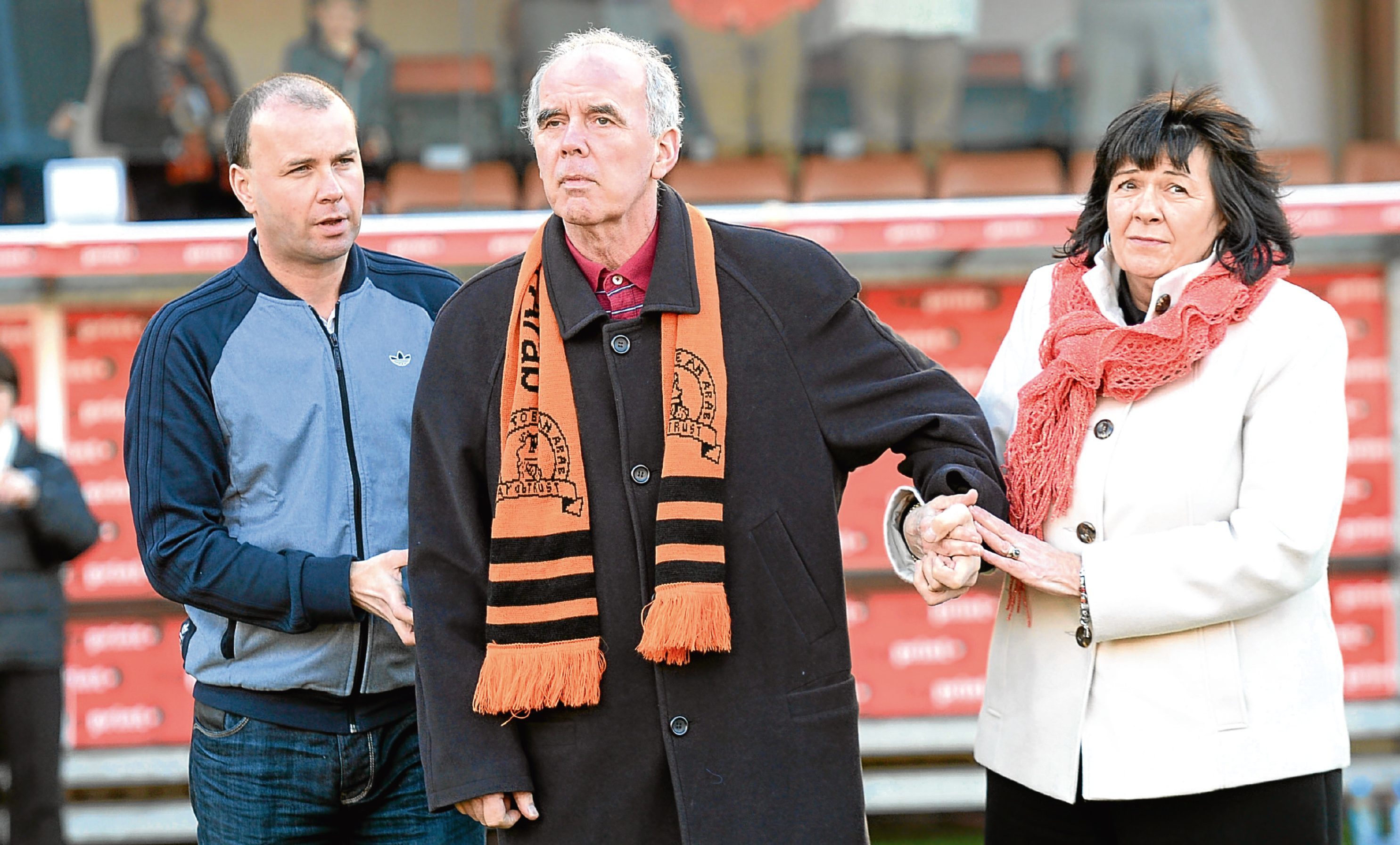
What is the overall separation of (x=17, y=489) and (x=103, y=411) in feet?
4.51

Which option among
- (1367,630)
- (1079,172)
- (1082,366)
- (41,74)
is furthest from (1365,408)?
(41,74)

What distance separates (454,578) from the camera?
2105 mm

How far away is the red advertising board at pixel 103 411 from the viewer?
5.75 meters

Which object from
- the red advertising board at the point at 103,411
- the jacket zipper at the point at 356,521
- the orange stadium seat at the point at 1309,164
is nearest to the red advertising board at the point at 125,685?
the red advertising board at the point at 103,411

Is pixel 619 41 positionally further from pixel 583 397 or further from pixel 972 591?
pixel 972 591

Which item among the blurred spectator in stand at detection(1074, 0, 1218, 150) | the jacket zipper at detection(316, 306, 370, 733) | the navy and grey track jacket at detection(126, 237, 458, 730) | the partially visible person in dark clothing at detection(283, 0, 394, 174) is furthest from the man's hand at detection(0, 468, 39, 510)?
the blurred spectator in stand at detection(1074, 0, 1218, 150)

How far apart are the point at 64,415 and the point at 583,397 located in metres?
4.47

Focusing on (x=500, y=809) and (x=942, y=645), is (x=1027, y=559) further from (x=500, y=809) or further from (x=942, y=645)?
(x=942, y=645)

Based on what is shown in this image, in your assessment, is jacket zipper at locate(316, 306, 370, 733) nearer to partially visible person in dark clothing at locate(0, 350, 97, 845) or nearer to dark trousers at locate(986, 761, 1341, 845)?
dark trousers at locate(986, 761, 1341, 845)

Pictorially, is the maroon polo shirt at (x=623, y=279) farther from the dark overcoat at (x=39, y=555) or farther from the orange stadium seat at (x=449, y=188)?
the orange stadium seat at (x=449, y=188)

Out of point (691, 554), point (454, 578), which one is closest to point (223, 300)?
point (454, 578)

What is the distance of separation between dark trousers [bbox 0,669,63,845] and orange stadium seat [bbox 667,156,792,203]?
327cm

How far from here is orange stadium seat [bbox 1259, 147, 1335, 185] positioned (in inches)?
243

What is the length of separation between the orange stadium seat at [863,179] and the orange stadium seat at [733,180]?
0.36 feet
